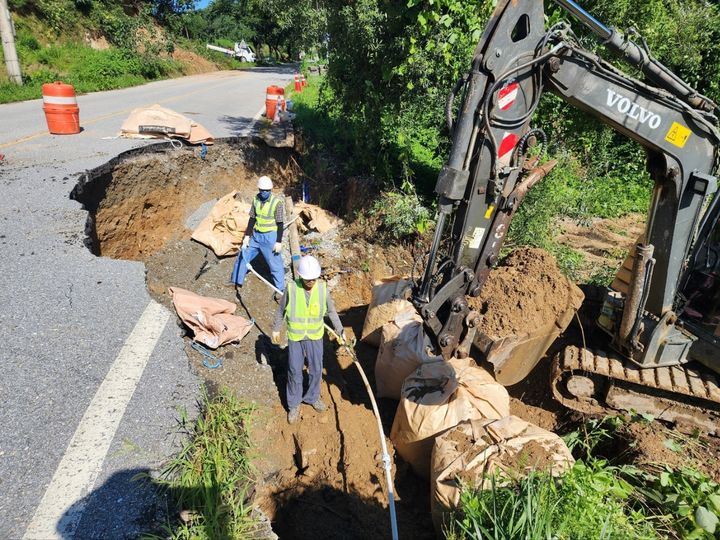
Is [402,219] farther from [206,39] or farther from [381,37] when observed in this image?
[206,39]

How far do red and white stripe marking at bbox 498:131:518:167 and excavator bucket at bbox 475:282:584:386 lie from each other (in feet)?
6.40

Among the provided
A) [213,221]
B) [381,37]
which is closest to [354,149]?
[381,37]

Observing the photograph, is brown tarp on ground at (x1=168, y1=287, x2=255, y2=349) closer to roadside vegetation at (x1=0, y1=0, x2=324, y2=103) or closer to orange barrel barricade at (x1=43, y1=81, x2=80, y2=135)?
roadside vegetation at (x1=0, y1=0, x2=324, y2=103)

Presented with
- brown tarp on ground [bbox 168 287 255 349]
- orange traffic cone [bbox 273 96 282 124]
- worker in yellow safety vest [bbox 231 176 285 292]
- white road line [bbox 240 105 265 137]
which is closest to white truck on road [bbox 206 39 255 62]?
white road line [bbox 240 105 265 137]

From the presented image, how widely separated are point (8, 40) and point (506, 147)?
16524 mm

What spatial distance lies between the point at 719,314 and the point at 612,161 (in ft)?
28.7

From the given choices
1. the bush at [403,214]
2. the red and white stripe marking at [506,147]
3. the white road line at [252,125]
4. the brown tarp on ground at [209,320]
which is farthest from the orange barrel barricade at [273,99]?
the red and white stripe marking at [506,147]

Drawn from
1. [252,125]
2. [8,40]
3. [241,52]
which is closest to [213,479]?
[252,125]

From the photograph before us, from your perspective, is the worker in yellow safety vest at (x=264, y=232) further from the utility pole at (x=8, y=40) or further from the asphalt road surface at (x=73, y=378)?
the utility pole at (x=8, y=40)

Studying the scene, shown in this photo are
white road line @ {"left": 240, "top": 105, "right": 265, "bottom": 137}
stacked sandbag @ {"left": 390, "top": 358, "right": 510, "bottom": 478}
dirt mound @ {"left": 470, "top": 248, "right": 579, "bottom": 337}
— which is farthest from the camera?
white road line @ {"left": 240, "top": 105, "right": 265, "bottom": 137}

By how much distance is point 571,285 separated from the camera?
4.87 meters

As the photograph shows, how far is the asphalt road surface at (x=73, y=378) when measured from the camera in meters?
2.75

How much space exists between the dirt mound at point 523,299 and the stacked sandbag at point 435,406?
0.63 meters

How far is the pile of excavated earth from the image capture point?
140 inches
